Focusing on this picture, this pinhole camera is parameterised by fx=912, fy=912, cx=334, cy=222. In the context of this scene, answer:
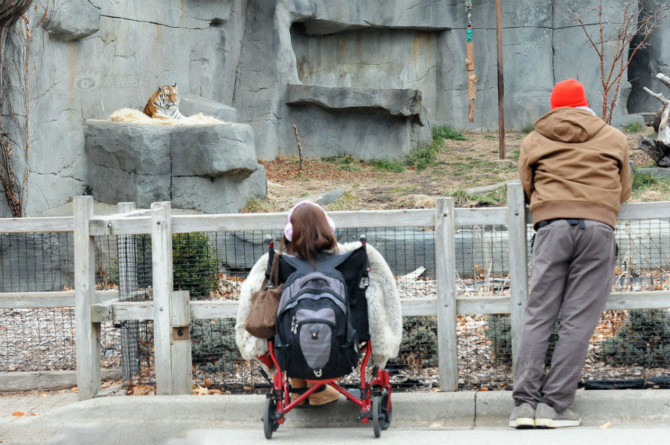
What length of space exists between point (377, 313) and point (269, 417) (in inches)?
31.5

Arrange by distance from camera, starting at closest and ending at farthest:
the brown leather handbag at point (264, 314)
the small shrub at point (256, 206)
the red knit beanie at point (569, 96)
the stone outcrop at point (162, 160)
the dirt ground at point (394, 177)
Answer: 1. the brown leather handbag at point (264, 314)
2. the red knit beanie at point (569, 96)
3. the stone outcrop at point (162, 160)
4. the small shrub at point (256, 206)
5. the dirt ground at point (394, 177)

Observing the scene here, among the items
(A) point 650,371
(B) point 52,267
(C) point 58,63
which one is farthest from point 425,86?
(A) point 650,371

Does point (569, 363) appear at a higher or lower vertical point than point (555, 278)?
lower

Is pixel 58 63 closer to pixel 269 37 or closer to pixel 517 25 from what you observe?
pixel 269 37

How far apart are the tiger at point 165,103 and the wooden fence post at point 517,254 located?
31.1ft

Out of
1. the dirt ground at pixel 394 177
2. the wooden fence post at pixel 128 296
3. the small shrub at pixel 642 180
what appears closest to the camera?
the wooden fence post at pixel 128 296

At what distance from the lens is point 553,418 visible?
4.98 m

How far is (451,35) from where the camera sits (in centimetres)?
2275

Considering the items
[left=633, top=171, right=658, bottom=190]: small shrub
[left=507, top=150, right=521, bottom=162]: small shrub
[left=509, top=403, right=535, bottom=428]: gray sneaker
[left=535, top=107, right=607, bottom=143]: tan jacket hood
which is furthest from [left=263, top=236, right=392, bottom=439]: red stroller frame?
[left=507, top=150, right=521, bottom=162]: small shrub

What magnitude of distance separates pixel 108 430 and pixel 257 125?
14.3m

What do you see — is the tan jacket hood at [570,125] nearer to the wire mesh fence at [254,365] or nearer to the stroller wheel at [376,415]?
the wire mesh fence at [254,365]

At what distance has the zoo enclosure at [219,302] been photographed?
5531 mm

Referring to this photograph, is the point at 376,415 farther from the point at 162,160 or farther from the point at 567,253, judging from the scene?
the point at 162,160

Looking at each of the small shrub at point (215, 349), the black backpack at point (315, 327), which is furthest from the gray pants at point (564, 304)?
the small shrub at point (215, 349)
